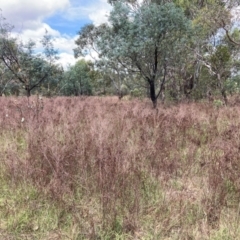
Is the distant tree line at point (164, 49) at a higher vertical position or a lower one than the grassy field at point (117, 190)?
higher

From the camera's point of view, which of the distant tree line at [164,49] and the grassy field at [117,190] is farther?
the distant tree line at [164,49]

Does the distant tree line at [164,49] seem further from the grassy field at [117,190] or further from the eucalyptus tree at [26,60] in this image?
the grassy field at [117,190]

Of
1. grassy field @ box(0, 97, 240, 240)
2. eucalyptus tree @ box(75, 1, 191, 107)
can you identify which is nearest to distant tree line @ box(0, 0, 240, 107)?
eucalyptus tree @ box(75, 1, 191, 107)

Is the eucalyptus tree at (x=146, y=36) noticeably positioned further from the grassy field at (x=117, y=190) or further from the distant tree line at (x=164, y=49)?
the grassy field at (x=117, y=190)

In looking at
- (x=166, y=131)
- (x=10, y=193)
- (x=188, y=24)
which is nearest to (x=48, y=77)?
(x=188, y=24)

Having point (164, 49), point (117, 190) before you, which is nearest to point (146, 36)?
point (164, 49)

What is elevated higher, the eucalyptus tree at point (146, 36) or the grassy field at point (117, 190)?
the eucalyptus tree at point (146, 36)

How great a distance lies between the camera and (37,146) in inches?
153

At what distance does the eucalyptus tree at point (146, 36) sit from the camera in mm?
10977

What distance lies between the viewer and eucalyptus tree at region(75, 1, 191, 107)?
10977 mm

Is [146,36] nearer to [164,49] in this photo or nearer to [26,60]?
[164,49]

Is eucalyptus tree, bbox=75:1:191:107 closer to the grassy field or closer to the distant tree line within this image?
the distant tree line

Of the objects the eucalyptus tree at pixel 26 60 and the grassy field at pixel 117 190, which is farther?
the eucalyptus tree at pixel 26 60

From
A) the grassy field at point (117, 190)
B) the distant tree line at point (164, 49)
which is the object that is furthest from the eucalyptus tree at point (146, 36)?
the grassy field at point (117, 190)
